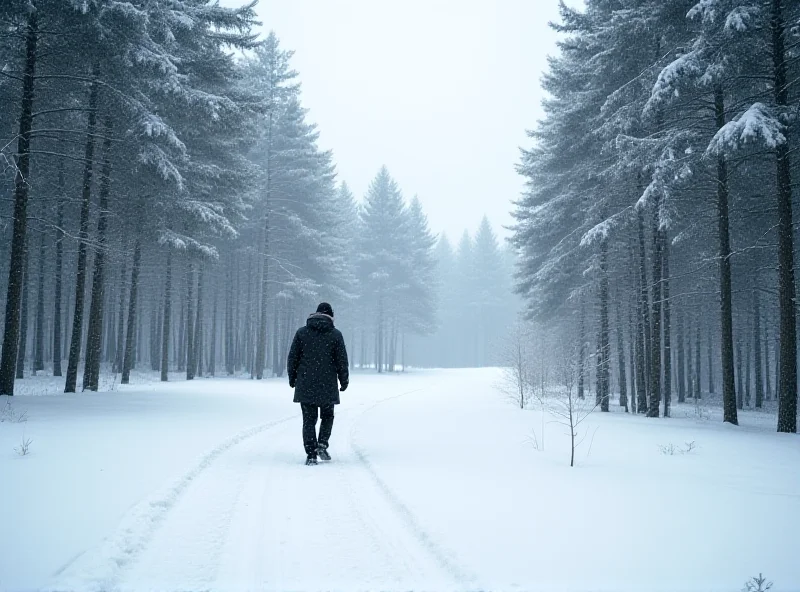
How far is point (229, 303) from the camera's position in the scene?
33.1 m

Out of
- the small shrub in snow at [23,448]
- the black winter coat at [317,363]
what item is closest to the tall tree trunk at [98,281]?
the small shrub in snow at [23,448]

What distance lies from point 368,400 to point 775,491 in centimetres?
1417

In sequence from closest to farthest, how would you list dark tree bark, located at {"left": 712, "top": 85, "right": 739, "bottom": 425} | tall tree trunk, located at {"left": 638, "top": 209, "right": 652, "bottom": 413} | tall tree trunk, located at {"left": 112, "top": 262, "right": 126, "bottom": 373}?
dark tree bark, located at {"left": 712, "top": 85, "right": 739, "bottom": 425} < tall tree trunk, located at {"left": 638, "top": 209, "right": 652, "bottom": 413} < tall tree trunk, located at {"left": 112, "top": 262, "right": 126, "bottom": 373}

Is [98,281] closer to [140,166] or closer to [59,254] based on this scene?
[140,166]

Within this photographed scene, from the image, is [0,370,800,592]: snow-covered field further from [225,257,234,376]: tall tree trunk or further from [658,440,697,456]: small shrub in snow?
[225,257,234,376]: tall tree trunk

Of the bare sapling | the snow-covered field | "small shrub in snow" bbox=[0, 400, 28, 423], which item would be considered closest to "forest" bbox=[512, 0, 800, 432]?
the bare sapling

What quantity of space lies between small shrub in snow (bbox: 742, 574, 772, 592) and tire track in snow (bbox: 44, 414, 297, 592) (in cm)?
454

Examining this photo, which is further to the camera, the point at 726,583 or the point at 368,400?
the point at 368,400

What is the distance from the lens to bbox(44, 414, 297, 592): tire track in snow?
11.0ft

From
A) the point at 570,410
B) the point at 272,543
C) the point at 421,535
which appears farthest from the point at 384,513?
the point at 570,410

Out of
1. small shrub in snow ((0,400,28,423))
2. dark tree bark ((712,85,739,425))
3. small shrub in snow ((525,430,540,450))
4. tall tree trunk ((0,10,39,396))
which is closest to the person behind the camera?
small shrub in snow ((525,430,540,450))

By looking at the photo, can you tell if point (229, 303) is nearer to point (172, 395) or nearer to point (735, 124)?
point (172, 395)

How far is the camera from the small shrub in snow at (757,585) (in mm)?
3223

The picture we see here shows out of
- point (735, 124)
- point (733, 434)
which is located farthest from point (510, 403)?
point (735, 124)
